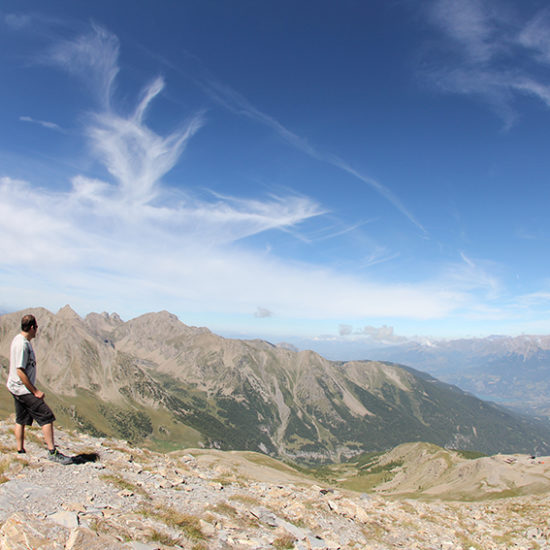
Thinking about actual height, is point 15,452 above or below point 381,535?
above

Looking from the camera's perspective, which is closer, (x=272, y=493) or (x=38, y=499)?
(x=38, y=499)

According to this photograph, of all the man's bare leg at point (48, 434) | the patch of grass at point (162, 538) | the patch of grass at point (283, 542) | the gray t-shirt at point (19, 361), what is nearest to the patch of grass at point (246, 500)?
the patch of grass at point (283, 542)

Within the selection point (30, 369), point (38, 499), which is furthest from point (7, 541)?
point (30, 369)

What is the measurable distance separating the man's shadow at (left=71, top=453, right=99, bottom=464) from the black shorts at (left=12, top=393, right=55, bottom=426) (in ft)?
12.0

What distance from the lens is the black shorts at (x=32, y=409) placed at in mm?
13289

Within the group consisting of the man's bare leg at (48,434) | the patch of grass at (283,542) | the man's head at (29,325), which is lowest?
the patch of grass at (283,542)

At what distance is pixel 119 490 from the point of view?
43.5ft

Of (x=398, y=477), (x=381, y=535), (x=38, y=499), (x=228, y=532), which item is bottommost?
(x=398, y=477)

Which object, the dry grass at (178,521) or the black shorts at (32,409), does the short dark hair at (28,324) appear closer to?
the black shorts at (32,409)

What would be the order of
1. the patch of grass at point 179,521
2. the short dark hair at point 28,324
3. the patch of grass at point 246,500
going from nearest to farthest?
the patch of grass at point 179,521 → the short dark hair at point 28,324 → the patch of grass at point 246,500

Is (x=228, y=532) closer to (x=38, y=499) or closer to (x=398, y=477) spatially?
(x=38, y=499)

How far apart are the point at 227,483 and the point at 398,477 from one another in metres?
195

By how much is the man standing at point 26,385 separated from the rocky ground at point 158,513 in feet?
6.00

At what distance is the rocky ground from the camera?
9.00 metres
